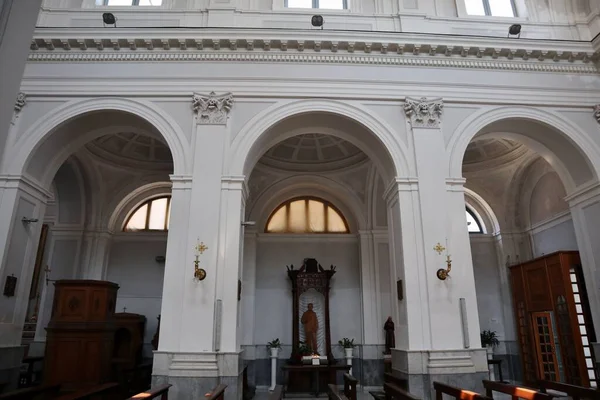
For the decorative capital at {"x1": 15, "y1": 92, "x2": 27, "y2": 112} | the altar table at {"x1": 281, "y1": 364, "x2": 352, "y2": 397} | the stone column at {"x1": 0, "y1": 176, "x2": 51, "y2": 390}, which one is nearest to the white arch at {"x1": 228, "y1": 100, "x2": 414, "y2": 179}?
the stone column at {"x1": 0, "y1": 176, "x2": 51, "y2": 390}

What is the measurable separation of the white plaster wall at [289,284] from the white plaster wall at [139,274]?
306 centimetres

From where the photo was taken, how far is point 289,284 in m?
12.9

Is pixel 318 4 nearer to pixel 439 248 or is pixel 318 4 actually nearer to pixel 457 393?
pixel 439 248

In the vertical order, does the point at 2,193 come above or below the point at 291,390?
above

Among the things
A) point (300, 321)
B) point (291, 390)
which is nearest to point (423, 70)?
point (300, 321)

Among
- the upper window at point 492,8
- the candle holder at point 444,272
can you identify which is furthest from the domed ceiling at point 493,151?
the candle holder at point 444,272

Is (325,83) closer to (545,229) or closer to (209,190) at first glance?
(209,190)

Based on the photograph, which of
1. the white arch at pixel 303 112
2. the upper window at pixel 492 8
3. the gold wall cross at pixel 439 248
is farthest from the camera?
the upper window at pixel 492 8

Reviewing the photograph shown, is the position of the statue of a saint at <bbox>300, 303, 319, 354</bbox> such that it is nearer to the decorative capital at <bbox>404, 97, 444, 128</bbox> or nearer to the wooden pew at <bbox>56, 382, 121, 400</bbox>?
the wooden pew at <bbox>56, 382, 121, 400</bbox>

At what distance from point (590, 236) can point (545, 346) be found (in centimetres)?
366

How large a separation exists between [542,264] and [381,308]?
14.3ft

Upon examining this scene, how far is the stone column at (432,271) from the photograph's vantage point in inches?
296

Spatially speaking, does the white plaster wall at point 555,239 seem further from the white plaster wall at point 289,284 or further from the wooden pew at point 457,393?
the wooden pew at point 457,393

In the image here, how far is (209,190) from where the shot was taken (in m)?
8.27
